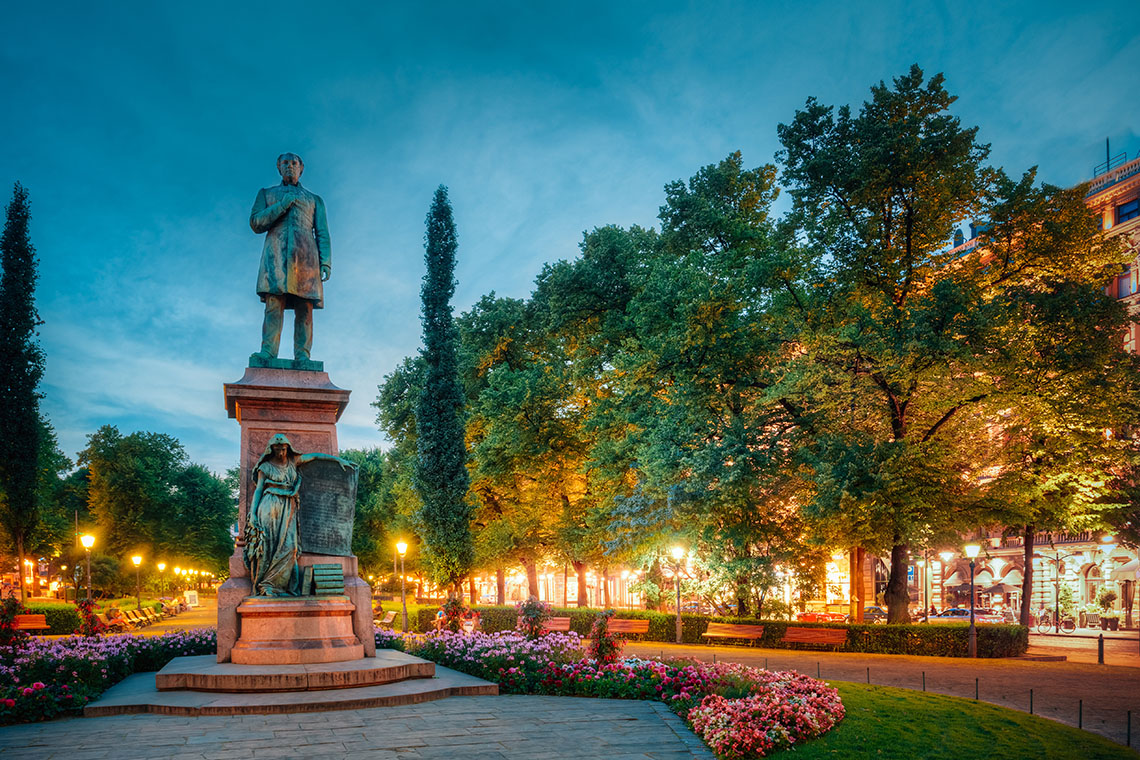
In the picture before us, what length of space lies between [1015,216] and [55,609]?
35.2 meters

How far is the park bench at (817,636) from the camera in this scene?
80.9 feet

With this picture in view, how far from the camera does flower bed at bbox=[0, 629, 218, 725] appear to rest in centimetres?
929

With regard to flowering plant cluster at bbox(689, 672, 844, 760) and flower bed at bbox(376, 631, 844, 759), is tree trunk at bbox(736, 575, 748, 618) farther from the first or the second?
flowering plant cluster at bbox(689, 672, 844, 760)

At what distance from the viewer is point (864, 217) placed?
24172 millimetres

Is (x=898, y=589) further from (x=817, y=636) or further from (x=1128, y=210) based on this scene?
(x=1128, y=210)

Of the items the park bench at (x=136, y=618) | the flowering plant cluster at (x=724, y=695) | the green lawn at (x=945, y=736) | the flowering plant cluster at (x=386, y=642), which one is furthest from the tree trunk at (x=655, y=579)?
the park bench at (x=136, y=618)

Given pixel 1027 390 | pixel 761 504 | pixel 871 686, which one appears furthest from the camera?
pixel 761 504

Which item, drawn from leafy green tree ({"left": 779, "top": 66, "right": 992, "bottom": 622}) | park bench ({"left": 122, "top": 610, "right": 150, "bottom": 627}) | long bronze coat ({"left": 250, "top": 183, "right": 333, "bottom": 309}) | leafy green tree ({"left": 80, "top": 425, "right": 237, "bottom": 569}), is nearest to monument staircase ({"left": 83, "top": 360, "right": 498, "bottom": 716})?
long bronze coat ({"left": 250, "top": 183, "right": 333, "bottom": 309})

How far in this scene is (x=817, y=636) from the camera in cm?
2483

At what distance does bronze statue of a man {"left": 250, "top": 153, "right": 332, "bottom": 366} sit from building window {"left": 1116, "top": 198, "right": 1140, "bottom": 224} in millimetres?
43609

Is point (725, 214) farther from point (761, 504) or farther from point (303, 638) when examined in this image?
point (303, 638)

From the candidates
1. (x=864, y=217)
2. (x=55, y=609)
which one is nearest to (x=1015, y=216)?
(x=864, y=217)

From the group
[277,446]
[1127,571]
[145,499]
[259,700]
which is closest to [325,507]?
[277,446]

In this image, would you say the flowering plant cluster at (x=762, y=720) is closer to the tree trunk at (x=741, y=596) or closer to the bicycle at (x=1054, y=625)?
the tree trunk at (x=741, y=596)
